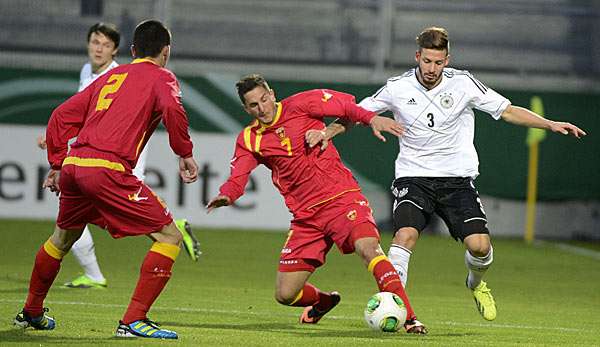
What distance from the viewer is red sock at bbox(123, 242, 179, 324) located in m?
7.78

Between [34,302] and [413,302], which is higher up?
[34,302]

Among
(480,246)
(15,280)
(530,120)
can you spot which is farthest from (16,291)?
(530,120)

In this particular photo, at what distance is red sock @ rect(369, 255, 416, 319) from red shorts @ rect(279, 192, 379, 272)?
261mm

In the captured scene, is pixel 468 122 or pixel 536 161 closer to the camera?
pixel 468 122

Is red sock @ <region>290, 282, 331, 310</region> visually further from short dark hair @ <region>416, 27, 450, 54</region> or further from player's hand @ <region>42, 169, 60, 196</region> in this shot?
player's hand @ <region>42, 169, 60, 196</region>

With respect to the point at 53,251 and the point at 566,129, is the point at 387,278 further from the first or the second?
the point at 53,251

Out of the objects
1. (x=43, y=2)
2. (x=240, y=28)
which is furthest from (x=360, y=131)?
(x=43, y=2)

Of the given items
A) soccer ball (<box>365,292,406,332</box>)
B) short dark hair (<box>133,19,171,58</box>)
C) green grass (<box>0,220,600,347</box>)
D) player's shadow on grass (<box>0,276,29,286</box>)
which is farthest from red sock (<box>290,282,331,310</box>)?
player's shadow on grass (<box>0,276,29,286</box>)

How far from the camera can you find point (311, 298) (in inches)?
368

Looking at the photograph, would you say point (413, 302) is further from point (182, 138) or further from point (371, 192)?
point (371, 192)

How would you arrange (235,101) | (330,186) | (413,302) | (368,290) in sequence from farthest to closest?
(235,101)
(368,290)
(413,302)
(330,186)

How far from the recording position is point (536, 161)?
20.1m

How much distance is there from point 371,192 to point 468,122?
10.0m

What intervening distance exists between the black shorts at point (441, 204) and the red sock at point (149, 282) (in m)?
2.14
